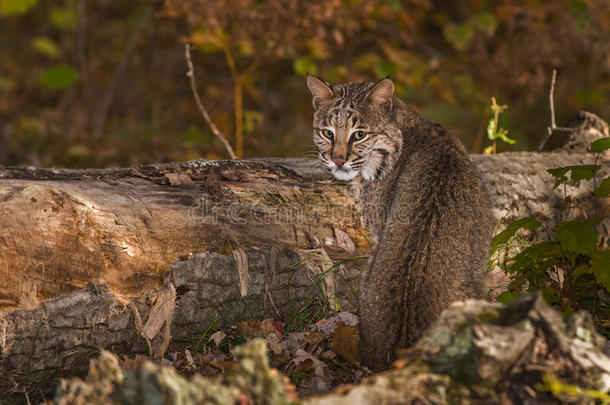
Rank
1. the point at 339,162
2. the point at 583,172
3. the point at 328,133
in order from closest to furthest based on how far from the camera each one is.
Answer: the point at 583,172 < the point at 339,162 < the point at 328,133

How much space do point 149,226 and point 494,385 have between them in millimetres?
2257

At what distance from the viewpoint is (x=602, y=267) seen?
3.35m

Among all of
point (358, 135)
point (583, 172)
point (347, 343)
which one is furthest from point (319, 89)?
point (347, 343)

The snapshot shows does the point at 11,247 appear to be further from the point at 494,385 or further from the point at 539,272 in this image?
the point at 539,272

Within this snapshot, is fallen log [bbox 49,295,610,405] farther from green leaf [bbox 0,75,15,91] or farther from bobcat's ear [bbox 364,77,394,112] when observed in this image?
green leaf [bbox 0,75,15,91]

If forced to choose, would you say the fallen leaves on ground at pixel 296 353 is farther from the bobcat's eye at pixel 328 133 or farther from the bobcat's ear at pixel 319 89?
the bobcat's ear at pixel 319 89

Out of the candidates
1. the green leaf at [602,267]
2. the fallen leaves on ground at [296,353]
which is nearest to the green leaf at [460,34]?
the green leaf at [602,267]

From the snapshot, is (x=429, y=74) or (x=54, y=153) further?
(x=429, y=74)

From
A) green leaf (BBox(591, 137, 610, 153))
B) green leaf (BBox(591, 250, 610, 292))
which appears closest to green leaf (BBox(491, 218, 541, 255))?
green leaf (BBox(591, 250, 610, 292))

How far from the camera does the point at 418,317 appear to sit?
3.05 metres

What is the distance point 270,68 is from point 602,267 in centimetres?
862

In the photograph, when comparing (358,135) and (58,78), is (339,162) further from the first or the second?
(58,78)

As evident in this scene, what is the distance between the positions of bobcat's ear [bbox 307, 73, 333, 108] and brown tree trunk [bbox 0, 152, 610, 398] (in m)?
0.53

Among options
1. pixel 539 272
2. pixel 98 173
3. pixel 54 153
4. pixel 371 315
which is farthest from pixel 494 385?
pixel 54 153
